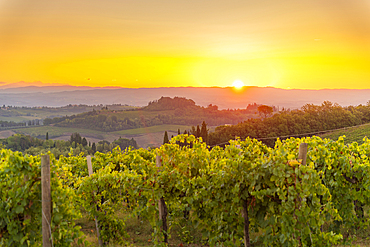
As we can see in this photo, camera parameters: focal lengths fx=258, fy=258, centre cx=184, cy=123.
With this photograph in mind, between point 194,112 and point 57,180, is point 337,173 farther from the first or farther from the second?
point 194,112

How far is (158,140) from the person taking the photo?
13712 centimetres

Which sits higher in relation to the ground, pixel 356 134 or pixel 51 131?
pixel 356 134

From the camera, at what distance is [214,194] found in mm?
5461

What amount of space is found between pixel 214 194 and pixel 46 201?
3.16 meters

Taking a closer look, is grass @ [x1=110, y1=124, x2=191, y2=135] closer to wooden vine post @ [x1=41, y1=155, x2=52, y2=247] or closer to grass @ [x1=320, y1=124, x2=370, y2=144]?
grass @ [x1=320, y1=124, x2=370, y2=144]

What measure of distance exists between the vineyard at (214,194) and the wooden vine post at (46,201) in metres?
0.08

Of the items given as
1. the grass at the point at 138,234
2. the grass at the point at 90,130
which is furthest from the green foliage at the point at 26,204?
the grass at the point at 90,130

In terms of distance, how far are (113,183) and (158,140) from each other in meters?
131

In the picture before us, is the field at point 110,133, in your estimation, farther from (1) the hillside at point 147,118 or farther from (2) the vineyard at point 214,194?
(2) the vineyard at point 214,194

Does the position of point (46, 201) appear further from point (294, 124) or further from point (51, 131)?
point (51, 131)

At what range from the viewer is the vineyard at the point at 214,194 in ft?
13.9

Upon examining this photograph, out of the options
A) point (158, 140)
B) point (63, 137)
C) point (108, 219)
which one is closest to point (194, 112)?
point (158, 140)

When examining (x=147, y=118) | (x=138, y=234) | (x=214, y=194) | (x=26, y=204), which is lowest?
(x=138, y=234)

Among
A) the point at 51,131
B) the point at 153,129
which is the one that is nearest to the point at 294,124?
the point at 153,129
